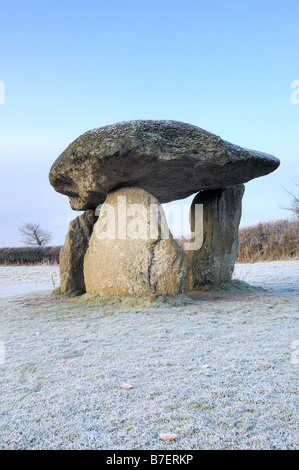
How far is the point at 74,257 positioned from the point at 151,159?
9.50ft

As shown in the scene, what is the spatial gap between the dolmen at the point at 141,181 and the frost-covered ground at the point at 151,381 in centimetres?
92

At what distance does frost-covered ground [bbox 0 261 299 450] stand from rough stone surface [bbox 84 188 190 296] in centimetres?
77

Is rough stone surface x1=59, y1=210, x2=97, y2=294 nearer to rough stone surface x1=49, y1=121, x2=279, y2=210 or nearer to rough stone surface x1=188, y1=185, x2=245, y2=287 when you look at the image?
rough stone surface x1=49, y1=121, x2=279, y2=210

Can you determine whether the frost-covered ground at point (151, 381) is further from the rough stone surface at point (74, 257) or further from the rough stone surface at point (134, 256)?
the rough stone surface at point (74, 257)

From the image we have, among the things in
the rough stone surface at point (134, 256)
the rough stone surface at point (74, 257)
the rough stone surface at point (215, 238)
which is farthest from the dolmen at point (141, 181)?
the rough stone surface at point (74, 257)

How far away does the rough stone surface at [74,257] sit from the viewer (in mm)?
7457

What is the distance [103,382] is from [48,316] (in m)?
2.96

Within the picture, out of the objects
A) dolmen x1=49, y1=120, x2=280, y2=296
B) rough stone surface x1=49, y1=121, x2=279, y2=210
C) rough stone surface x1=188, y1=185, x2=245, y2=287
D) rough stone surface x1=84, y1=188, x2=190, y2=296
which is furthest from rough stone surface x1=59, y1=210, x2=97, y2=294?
rough stone surface x1=188, y1=185, x2=245, y2=287

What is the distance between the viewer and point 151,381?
254 cm

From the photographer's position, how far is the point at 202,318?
461 centimetres

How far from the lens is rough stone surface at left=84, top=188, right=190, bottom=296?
5535 mm

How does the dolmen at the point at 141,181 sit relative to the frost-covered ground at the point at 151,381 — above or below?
above
